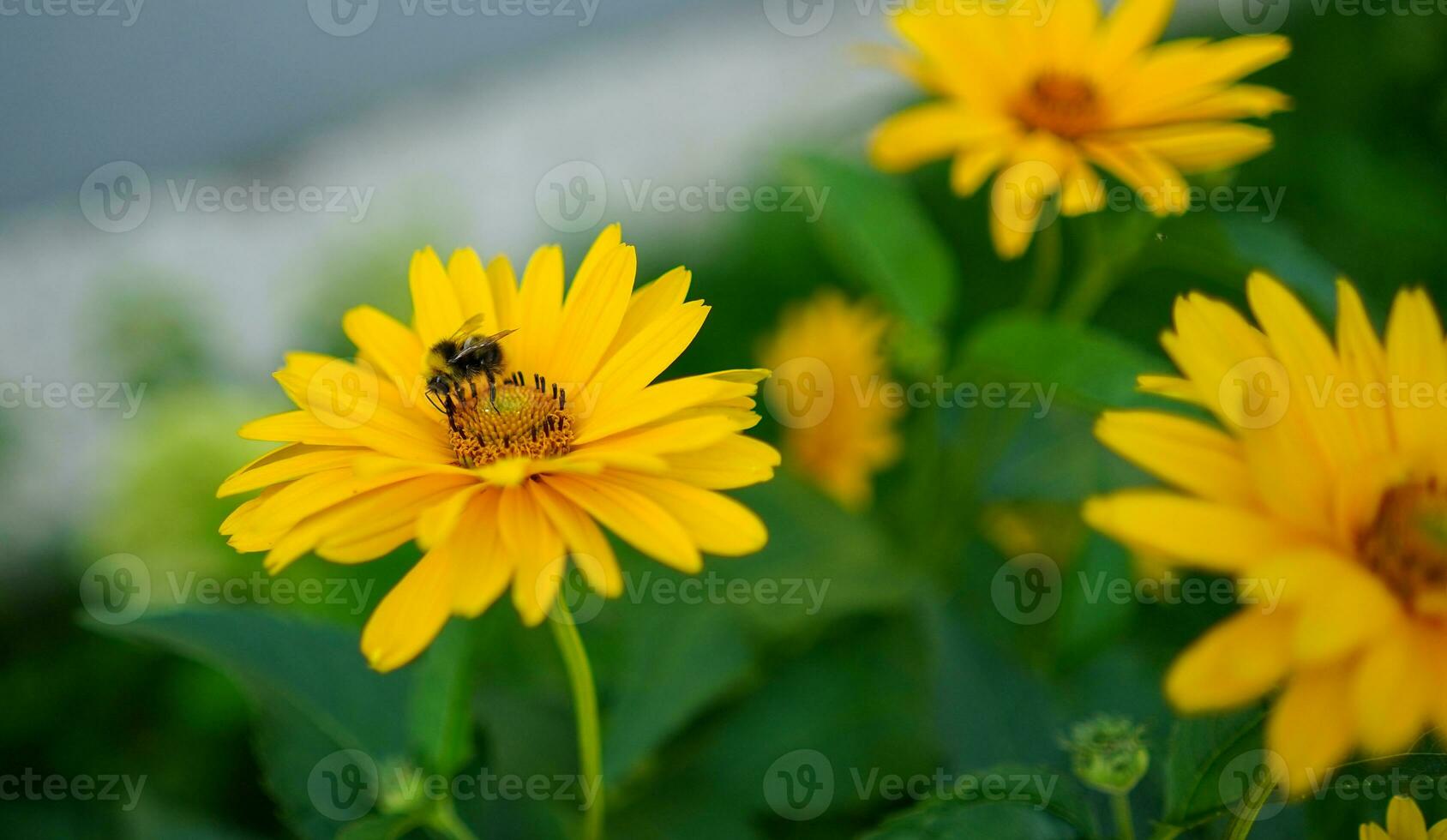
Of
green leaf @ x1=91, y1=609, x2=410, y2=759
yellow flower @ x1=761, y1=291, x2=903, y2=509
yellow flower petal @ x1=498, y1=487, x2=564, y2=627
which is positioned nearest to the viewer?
yellow flower petal @ x1=498, y1=487, x2=564, y2=627

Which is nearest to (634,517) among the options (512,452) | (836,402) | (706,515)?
(706,515)

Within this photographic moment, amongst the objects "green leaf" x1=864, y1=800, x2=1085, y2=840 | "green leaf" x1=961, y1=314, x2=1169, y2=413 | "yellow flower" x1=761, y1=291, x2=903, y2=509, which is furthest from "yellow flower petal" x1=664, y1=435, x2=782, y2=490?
"yellow flower" x1=761, y1=291, x2=903, y2=509

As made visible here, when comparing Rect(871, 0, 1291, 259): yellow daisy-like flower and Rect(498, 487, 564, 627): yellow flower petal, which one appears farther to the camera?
Rect(871, 0, 1291, 259): yellow daisy-like flower

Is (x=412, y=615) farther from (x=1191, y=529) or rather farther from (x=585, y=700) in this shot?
(x=1191, y=529)

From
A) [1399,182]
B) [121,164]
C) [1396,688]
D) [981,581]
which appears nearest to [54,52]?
[121,164]

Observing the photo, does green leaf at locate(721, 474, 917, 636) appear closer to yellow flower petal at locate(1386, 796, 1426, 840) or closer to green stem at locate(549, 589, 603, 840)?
green stem at locate(549, 589, 603, 840)
